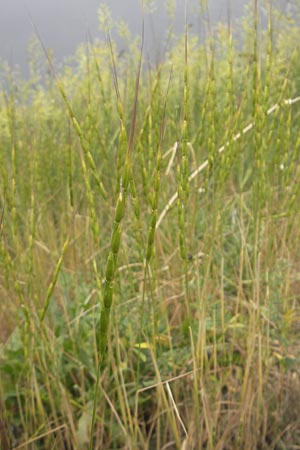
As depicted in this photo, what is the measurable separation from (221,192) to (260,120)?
0.46 ft

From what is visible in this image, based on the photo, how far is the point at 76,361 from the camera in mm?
1084

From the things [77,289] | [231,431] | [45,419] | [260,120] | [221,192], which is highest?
[260,120]

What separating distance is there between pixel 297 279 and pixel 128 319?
0.46 m

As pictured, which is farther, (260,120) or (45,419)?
(45,419)

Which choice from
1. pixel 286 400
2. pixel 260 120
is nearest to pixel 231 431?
pixel 286 400

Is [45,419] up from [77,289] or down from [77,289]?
down

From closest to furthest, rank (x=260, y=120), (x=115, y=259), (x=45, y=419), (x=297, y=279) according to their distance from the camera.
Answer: (x=115, y=259)
(x=260, y=120)
(x=45, y=419)
(x=297, y=279)

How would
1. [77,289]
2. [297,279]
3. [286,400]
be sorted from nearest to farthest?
[286,400], [77,289], [297,279]

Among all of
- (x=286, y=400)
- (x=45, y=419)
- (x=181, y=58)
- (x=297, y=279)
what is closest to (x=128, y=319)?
(x=45, y=419)

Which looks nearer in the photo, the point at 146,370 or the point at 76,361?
the point at 76,361

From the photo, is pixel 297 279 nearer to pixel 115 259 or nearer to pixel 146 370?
pixel 146 370

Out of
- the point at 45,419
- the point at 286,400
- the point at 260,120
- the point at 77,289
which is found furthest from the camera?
the point at 77,289

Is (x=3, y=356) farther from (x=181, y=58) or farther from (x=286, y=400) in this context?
(x=181, y=58)

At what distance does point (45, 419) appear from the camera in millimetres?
1014
